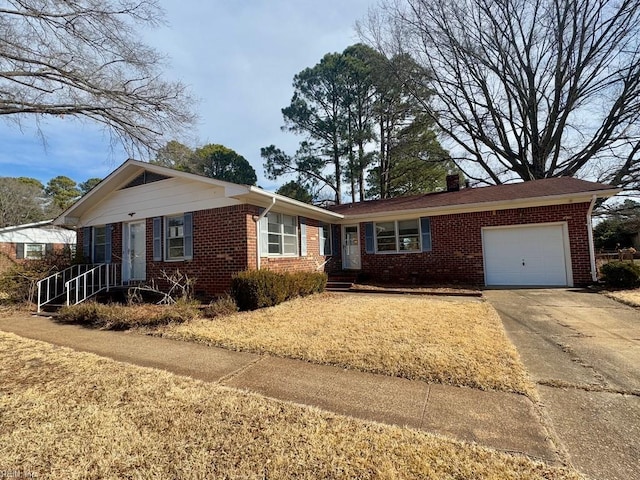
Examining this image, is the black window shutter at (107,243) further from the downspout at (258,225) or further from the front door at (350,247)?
the front door at (350,247)

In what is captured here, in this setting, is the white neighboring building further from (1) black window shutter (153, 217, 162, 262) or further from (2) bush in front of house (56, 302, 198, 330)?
(2) bush in front of house (56, 302, 198, 330)

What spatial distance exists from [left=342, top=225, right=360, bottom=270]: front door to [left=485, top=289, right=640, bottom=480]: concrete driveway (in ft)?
23.5

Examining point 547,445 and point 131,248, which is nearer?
point 547,445

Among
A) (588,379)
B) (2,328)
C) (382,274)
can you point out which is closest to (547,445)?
(588,379)

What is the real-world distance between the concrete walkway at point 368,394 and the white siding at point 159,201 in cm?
506

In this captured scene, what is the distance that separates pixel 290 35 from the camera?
10.2 meters

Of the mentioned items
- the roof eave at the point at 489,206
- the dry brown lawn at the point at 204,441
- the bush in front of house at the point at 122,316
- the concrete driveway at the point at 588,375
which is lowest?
the concrete driveway at the point at 588,375

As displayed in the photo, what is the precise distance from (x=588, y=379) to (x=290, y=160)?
21.3 m

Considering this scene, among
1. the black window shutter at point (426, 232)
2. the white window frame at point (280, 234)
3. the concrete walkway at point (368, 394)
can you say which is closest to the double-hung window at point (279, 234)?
the white window frame at point (280, 234)

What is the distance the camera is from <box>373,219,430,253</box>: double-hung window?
1224 cm

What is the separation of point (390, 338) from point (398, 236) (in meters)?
8.37

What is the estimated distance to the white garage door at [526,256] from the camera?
397 inches

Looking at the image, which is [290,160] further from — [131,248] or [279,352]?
[279,352]

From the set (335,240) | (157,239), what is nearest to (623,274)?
(335,240)
